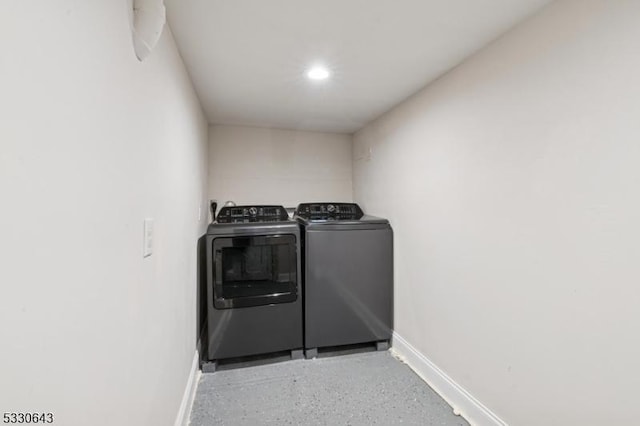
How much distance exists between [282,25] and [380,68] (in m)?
0.71

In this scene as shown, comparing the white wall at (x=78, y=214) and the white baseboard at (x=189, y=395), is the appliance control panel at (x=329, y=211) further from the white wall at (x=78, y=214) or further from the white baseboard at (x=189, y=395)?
the white wall at (x=78, y=214)

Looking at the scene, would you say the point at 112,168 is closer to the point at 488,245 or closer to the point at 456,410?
the point at 488,245

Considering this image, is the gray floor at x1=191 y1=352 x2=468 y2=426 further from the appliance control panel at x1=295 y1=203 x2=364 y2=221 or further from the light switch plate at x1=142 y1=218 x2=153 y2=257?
the appliance control panel at x1=295 y1=203 x2=364 y2=221

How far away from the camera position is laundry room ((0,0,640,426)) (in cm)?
55

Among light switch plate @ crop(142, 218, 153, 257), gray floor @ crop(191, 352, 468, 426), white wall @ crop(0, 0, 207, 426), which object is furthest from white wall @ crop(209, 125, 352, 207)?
light switch plate @ crop(142, 218, 153, 257)

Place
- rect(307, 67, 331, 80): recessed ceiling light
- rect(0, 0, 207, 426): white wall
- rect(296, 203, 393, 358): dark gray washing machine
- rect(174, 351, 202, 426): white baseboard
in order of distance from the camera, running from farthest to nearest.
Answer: rect(296, 203, 393, 358): dark gray washing machine → rect(307, 67, 331, 80): recessed ceiling light → rect(174, 351, 202, 426): white baseboard → rect(0, 0, 207, 426): white wall

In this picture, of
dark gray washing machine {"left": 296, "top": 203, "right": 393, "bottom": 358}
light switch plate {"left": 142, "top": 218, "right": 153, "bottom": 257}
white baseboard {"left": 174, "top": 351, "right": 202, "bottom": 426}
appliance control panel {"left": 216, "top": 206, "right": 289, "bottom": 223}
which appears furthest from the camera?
appliance control panel {"left": 216, "top": 206, "right": 289, "bottom": 223}

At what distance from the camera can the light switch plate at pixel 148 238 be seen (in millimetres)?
1020

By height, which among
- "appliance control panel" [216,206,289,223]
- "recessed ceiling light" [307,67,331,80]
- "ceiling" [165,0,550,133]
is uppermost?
"recessed ceiling light" [307,67,331,80]

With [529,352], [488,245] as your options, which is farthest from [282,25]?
[529,352]

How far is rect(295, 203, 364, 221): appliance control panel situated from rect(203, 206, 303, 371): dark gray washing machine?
1.81 feet

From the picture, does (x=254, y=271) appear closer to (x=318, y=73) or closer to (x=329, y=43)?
(x=318, y=73)

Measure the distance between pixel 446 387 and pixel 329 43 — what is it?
221 cm

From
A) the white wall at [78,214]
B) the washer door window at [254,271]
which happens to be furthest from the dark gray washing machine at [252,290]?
the white wall at [78,214]
